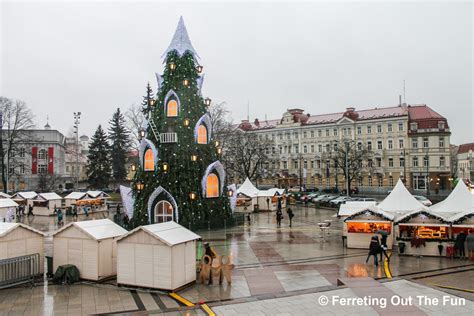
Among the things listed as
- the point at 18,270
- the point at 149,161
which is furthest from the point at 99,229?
the point at 149,161

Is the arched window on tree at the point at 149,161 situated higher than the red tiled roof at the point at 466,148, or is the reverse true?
the red tiled roof at the point at 466,148

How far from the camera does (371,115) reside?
7631cm

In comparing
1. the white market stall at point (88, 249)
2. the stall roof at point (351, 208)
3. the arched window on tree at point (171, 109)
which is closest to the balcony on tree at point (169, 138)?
the arched window on tree at point (171, 109)

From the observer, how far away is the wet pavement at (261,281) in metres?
11.9

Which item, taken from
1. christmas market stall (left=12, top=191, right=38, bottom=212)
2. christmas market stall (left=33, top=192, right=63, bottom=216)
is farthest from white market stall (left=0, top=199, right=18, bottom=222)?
christmas market stall (left=12, top=191, right=38, bottom=212)

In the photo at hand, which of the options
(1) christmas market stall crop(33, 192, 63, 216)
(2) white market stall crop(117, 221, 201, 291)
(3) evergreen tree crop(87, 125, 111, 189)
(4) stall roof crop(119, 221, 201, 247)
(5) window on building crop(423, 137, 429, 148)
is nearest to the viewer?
(2) white market stall crop(117, 221, 201, 291)

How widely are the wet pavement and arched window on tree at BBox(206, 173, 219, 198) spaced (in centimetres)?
702

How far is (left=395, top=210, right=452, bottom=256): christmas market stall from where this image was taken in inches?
731

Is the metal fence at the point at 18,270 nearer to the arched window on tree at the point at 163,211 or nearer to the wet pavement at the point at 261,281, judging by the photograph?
the wet pavement at the point at 261,281

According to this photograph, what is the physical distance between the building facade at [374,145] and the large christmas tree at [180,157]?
39.9 meters

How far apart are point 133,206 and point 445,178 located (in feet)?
197

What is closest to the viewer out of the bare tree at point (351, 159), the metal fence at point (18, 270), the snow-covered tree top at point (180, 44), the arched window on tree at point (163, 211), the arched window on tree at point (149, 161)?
the metal fence at point (18, 270)

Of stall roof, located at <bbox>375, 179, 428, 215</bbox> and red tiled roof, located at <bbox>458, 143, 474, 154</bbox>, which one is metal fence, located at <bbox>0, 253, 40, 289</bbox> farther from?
red tiled roof, located at <bbox>458, 143, 474, 154</bbox>

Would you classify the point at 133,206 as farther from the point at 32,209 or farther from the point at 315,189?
the point at 315,189
